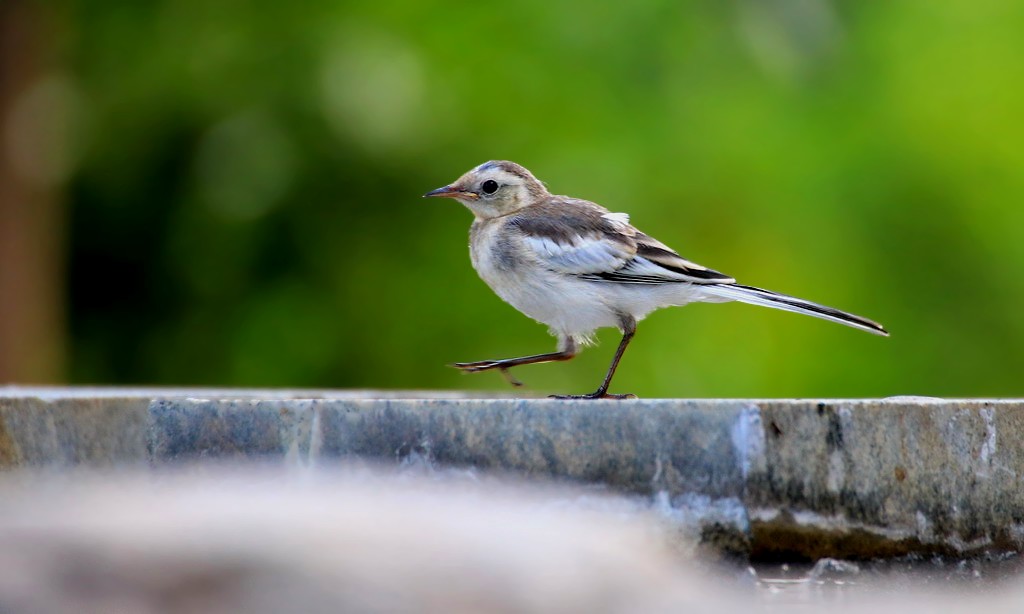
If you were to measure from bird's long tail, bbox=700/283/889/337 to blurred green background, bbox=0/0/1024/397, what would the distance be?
5.23 metres

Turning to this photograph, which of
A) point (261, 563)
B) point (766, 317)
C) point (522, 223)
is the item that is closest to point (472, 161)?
point (766, 317)

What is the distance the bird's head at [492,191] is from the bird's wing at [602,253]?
25.1 inches

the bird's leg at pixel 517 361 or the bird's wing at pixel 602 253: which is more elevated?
the bird's wing at pixel 602 253

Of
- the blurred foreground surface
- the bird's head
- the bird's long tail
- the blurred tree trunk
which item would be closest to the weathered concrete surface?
the blurred foreground surface

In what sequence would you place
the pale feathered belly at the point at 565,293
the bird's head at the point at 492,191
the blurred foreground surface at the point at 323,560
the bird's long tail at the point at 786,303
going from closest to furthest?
the blurred foreground surface at the point at 323,560 → the bird's long tail at the point at 786,303 → the pale feathered belly at the point at 565,293 → the bird's head at the point at 492,191

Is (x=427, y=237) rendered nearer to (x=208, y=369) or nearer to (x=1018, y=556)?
(x=208, y=369)

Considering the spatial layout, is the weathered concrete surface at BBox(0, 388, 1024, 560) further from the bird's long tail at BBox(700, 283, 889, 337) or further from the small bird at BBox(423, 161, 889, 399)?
the small bird at BBox(423, 161, 889, 399)

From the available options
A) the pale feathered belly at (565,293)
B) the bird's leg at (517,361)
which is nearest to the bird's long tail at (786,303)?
the pale feathered belly at (565,293)

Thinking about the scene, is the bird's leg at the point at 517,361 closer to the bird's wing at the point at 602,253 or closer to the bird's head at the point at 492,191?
the bird's wing at the point at 602,253

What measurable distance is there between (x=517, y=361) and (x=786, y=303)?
4.90ft

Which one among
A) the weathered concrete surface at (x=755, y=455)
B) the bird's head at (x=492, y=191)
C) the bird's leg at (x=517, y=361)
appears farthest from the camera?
the bird's head at (x=492, y=191)

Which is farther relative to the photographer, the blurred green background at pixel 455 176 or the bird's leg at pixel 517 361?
the blurred green background at pixel 455 176

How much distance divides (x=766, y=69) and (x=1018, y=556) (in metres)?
8.74

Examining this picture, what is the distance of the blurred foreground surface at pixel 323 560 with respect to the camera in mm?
2732
